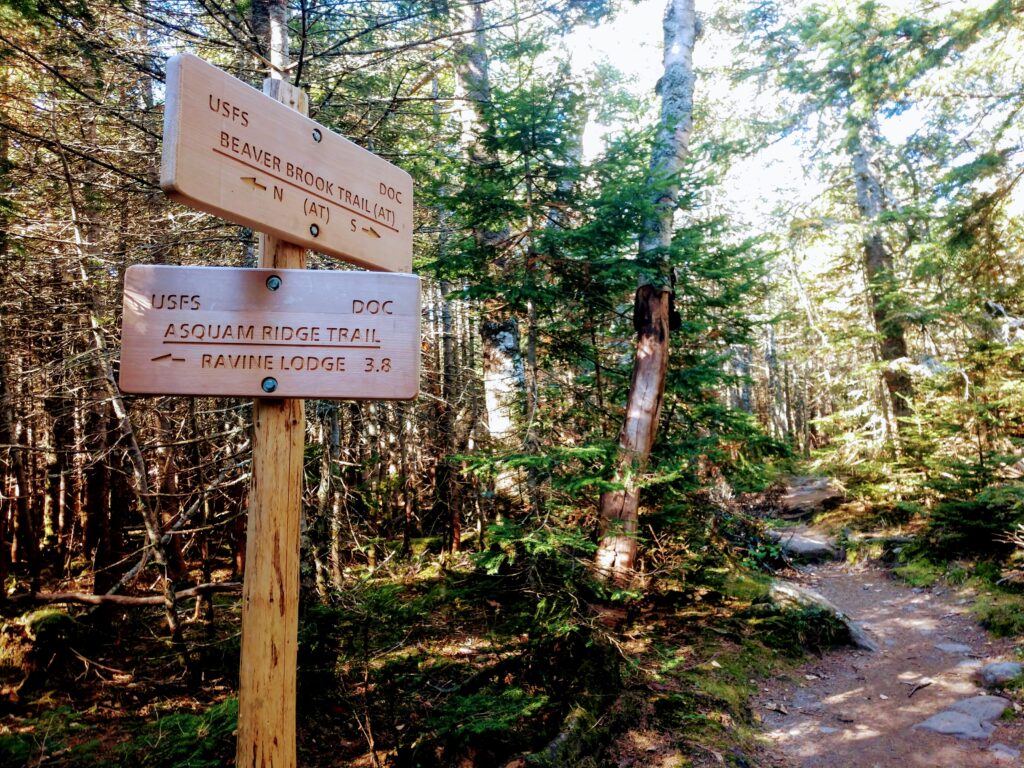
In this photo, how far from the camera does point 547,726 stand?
3824mm

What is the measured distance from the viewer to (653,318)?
6523 millimetres

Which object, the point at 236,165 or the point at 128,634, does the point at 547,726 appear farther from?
the point at 128,634

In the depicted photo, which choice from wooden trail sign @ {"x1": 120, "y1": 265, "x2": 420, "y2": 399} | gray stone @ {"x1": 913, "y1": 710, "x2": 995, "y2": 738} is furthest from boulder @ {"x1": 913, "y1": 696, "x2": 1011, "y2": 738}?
wooden trail sign @ {"x1": 120, "y1": 265, "x2": 420, "y2": 399}

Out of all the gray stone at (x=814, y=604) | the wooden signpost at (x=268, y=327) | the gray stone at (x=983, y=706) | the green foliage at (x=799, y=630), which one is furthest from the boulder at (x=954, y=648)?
the wooden signpost at (x=268, y=327)

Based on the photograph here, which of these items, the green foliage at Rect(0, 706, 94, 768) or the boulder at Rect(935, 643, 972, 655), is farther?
the boulder at Rect(935, 643, 972, 655)

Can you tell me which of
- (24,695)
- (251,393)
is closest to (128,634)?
(24,695)

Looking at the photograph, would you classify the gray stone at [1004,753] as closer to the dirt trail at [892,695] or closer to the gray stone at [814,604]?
the dirt trail at [892,695]

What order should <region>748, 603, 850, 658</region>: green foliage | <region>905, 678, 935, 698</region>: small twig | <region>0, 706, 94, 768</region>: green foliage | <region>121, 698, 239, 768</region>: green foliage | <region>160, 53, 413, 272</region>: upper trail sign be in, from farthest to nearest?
<region>748, 603, 850, 658</region>: green foliage, <region>905, 678, 935, 698</region>: small twig, <region>121, 698, 239, 768</region>: green foliage, <region>0, 706, 94, 768</region>: green foliage, <region>160, 53, 413, 272</region>: upper trail sign

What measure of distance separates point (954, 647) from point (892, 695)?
5.33ft

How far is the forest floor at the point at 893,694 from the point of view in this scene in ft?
13.7

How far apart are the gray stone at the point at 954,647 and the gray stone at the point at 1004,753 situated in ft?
7.39

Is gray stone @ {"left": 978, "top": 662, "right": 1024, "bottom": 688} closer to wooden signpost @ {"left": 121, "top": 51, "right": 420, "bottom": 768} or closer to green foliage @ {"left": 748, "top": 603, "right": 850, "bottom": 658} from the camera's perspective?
green foliage @ {"left": 748, "top": 603, "right": 850, "bottom": 658}

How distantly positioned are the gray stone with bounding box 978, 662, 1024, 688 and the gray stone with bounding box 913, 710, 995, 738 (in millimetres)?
768

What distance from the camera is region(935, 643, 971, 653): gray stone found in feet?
19.9
